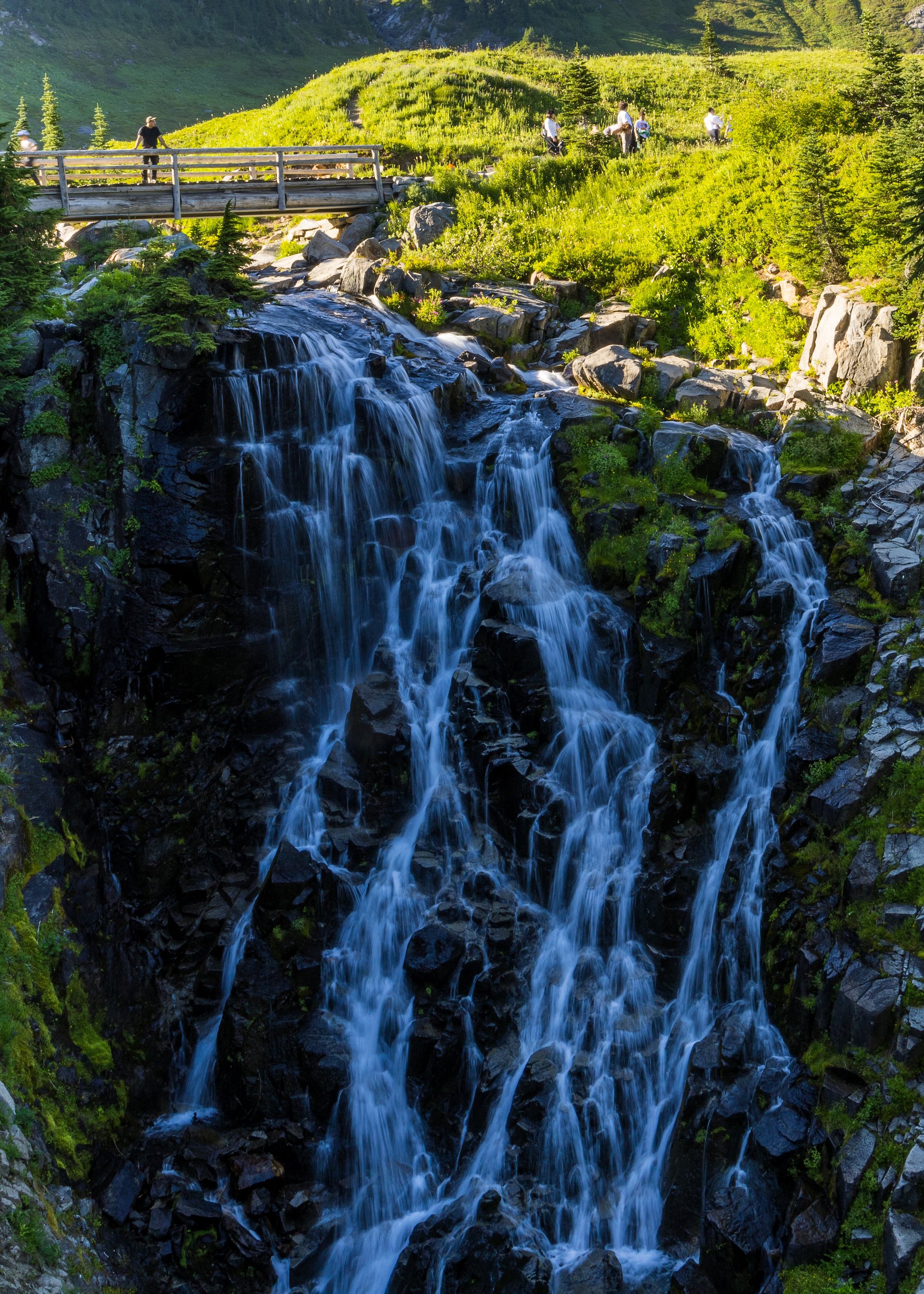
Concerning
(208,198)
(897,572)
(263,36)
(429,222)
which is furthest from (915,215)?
(263,36)

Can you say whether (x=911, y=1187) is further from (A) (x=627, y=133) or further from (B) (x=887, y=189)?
(A) (x=627, y=133)

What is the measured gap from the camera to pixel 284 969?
1339 cm

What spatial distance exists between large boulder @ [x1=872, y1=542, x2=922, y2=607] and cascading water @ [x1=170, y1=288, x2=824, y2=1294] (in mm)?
1062

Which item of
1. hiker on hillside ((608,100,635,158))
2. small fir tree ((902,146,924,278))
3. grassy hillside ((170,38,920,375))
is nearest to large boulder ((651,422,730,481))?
grassy hillside ((170,38,920,375))

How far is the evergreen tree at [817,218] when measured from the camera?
20.6 m

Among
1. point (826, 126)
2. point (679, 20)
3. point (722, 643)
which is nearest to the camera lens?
point (722, 643)

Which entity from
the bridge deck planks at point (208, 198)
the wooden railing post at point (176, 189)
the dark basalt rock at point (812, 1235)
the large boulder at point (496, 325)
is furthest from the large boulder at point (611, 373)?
the dark basalt rock at point (812, 1235)

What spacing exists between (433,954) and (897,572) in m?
9.14

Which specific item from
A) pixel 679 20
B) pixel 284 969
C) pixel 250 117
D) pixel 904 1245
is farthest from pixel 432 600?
pixel 679 20

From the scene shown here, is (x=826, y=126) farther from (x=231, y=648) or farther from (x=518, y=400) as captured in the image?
(x=231, y=648)

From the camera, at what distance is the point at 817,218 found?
20984mm

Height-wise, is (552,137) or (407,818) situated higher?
(552,137)

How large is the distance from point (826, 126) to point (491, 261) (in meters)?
11.2

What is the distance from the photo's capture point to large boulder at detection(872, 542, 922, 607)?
14219mm
